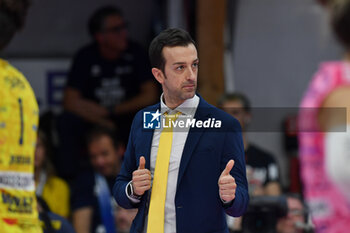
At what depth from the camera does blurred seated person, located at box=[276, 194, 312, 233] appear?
4.61 metres

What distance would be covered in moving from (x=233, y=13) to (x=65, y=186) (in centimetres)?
249

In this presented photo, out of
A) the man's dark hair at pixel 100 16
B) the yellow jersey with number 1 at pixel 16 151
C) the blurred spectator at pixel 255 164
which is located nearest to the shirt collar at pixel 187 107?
the yellow jersey with number 1 at pixel 16 151

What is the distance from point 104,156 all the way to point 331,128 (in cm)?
359

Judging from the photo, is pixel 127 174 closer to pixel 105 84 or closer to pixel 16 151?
pixel 16 151

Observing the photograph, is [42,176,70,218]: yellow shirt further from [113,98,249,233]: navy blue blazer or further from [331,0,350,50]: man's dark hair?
[331,0,350,50]: man's dark hair

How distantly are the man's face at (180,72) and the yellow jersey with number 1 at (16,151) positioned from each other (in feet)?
2.62

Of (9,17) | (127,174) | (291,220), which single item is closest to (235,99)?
(291,220)

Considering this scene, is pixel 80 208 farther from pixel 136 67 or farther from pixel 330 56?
pixel 330 56

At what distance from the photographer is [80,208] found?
548 centimetres

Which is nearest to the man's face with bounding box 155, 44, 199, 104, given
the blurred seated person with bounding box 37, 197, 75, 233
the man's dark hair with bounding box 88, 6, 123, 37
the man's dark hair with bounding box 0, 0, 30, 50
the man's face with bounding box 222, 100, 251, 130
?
the man's dark hair with bounding box 0, 0, 30, 50

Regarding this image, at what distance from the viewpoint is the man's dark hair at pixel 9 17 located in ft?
10.7

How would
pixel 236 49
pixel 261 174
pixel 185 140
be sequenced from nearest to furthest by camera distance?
1. pixel 185 140
2. pixel 261 174
3. pixel 236 49

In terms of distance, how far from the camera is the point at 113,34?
21.9ft

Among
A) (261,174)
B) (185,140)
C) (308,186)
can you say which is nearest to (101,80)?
(261,174)
